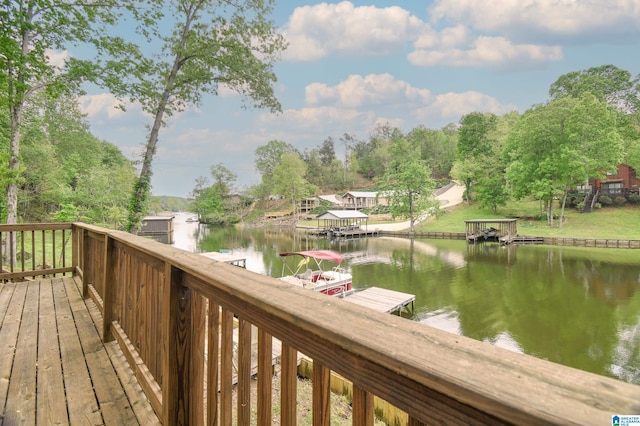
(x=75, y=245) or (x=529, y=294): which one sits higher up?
(x=75, y=245)

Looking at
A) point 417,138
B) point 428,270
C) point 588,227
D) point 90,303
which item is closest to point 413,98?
point 417,138

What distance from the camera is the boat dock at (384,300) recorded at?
9461 mm

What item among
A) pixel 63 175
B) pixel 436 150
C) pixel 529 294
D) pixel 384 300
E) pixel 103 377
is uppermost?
pixel 436 150

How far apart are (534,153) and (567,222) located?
6239 millimetres

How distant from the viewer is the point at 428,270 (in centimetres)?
1572

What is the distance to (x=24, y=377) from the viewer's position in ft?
7.69

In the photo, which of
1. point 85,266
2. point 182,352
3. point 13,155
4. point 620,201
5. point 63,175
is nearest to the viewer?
point 182,352

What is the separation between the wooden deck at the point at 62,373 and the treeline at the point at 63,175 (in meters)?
11.7

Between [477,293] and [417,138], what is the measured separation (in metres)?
52.3

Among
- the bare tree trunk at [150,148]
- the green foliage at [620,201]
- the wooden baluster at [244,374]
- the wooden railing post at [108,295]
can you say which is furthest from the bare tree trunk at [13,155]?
the green foliage at [620,201]

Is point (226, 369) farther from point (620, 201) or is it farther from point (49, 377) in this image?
point (620, 201)

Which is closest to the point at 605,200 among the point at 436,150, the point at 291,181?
the point at 436,150

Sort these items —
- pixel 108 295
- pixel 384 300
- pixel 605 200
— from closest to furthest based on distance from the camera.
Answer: pixel 108 295 < pixel 384 300 < pixel 605 200

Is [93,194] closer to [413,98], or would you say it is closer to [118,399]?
[118,399]
